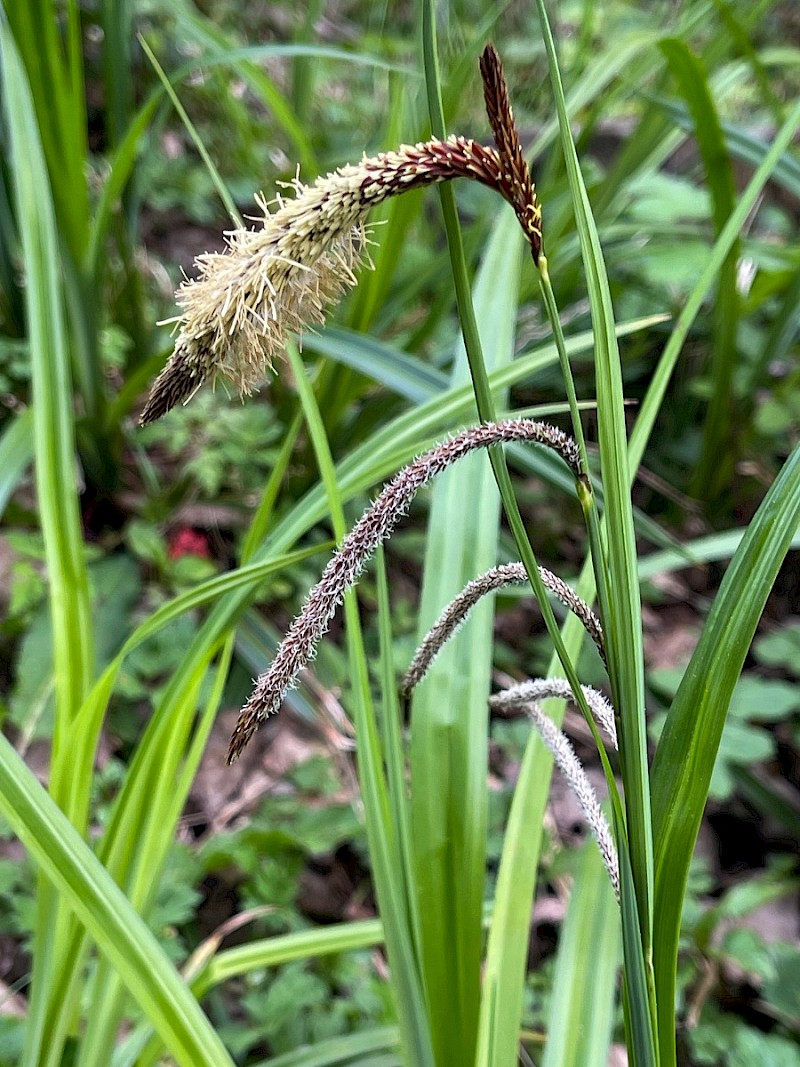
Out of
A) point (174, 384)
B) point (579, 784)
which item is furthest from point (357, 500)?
point (174, 384)

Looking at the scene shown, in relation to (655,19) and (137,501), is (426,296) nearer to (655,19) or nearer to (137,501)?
(137,501)

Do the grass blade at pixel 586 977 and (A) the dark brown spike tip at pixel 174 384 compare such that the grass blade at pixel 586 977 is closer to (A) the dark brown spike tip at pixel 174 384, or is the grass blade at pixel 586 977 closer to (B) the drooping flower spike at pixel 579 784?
(B) the drooping flower spike at pixel 579 784

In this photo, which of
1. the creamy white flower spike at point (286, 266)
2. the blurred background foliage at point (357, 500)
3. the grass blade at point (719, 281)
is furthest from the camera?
the grass blade at point (719, 281)

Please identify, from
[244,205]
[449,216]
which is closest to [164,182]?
[244,205]

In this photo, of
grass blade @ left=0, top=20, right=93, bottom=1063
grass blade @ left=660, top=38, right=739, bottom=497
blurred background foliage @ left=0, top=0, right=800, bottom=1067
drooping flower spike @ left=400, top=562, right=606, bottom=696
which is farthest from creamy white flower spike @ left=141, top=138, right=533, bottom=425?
grass blade @ left=660, top=38, right=739, bottom=497

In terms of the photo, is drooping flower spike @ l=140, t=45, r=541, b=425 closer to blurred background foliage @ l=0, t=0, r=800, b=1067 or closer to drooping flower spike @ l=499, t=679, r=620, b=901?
drooping flower spike @ l=499, t=679, r=620, b=901

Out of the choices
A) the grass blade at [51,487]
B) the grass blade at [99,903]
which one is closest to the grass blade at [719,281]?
the grass blade at [51,487]
